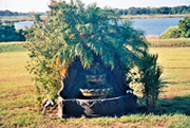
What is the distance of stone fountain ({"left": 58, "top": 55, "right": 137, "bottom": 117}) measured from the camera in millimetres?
7012

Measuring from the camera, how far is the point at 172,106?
8.07m

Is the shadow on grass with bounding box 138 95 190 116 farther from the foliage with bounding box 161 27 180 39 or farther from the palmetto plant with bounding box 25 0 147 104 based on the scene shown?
the foliage with bounding box 161 27 180 39

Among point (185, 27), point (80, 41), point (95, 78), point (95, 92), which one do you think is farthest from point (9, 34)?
point (95, 92)

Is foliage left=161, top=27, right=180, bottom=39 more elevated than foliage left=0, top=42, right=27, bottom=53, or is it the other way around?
foliage left=161, top=27, right=180, bottom=39

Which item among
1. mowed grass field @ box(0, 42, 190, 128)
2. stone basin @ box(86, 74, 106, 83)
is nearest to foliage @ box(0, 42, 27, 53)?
mowed grass field @ box(0, 42, 190, 128)

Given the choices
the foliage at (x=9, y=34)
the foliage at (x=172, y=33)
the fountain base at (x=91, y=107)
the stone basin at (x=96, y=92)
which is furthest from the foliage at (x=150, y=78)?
the foliage at (x=172, y=33)

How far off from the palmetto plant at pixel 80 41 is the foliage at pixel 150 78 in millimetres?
328

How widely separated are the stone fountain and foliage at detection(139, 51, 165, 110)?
1.55 ft

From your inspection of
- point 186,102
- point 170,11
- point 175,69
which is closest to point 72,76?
point 186,102

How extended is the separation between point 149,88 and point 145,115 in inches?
31.7

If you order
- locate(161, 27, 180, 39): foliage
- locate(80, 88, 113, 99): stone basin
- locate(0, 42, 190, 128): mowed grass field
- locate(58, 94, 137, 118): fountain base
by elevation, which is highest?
locate(161, 27, 180, 39): foliage

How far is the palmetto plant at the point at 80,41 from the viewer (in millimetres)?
7113

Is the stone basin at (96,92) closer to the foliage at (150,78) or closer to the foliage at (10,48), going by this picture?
the foliage at (150,78)

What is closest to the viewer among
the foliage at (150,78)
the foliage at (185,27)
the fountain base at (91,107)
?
the fountain base at (91,107)
